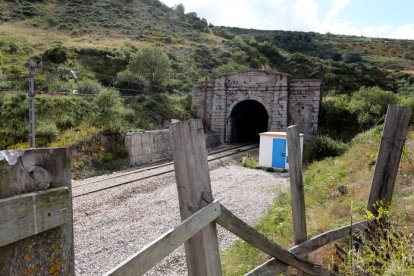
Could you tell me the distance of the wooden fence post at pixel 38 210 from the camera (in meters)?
1.25

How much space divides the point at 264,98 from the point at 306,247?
23663 mm

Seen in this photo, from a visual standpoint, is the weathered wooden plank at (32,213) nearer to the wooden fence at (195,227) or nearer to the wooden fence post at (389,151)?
the wooden fence at (195,227)

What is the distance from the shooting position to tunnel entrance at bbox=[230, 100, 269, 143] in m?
29.6

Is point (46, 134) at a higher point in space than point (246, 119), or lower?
higher

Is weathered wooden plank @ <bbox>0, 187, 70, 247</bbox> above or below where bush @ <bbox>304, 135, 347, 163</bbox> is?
above

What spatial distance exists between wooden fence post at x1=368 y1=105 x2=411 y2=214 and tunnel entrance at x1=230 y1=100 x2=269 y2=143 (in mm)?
24297

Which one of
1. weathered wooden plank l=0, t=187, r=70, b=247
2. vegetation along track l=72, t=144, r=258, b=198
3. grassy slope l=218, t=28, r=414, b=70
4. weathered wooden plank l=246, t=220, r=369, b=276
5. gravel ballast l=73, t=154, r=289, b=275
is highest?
grassy slope l=218, t=28, r=414, b=70

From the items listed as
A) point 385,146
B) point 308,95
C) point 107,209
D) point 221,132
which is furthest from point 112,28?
point 385,146

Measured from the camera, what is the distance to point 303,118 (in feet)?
84.9

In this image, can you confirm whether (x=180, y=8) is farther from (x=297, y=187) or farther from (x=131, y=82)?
(x=297, y=187)

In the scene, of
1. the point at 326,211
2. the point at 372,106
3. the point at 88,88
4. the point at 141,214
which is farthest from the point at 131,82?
the point at 326,211

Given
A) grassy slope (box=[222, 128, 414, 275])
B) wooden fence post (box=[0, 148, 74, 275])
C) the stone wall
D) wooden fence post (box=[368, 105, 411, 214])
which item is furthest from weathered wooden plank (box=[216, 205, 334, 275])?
the stone wall

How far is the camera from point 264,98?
88.4ft

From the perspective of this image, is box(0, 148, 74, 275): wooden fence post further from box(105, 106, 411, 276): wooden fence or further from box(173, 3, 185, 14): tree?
box(173, 3, 185, 14): tree
